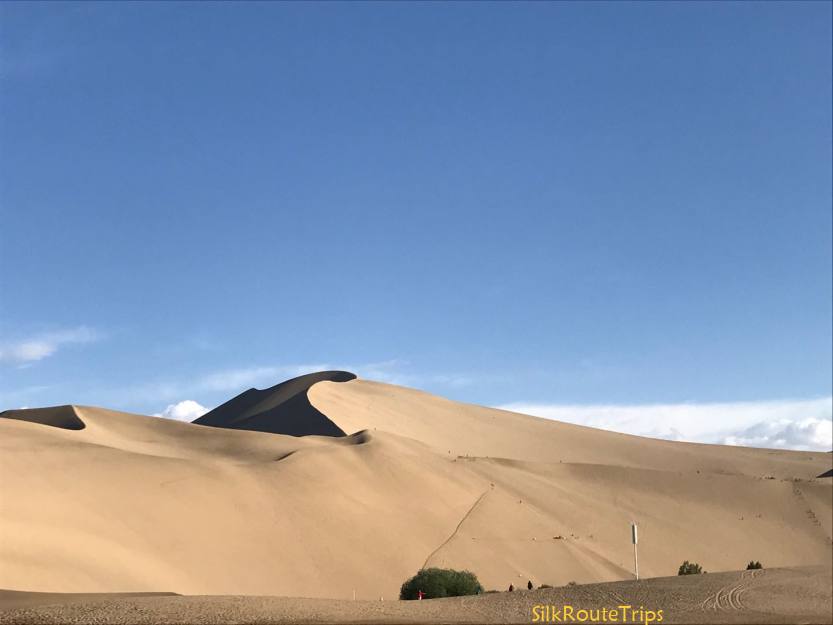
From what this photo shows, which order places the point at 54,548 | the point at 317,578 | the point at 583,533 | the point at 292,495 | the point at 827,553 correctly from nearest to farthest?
the point at 54,548, the point at 317,578, the point at 292,495, the point at 583,533, the point at 827,553

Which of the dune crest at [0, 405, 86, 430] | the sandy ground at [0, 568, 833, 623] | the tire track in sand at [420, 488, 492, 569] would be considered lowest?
the sandy ground at [0, 568, 833, 623]

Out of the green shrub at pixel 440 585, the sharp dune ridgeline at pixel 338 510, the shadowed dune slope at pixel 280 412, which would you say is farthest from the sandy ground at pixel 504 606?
the shadowed dune slope at pixel 280 412

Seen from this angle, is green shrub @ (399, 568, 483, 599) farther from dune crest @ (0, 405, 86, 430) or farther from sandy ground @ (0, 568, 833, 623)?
dune crest @ (0, 405, 86, 430)

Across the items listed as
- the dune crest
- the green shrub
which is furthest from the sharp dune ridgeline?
the green shrub

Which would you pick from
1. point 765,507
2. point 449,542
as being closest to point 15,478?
point 449,542

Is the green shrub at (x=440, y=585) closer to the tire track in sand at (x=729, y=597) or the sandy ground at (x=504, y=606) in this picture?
the sandy ground at (x=504, y=606)

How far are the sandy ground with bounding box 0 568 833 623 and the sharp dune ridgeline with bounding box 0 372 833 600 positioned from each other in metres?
6.51

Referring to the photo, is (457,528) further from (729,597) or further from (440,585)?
(729,597)

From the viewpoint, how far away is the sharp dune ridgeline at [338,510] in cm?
2827

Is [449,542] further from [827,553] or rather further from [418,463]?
[827,553]

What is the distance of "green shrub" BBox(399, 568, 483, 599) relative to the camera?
25703mm

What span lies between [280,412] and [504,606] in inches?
1737

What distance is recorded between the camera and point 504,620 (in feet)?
57.2

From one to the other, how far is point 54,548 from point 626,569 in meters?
20.7
